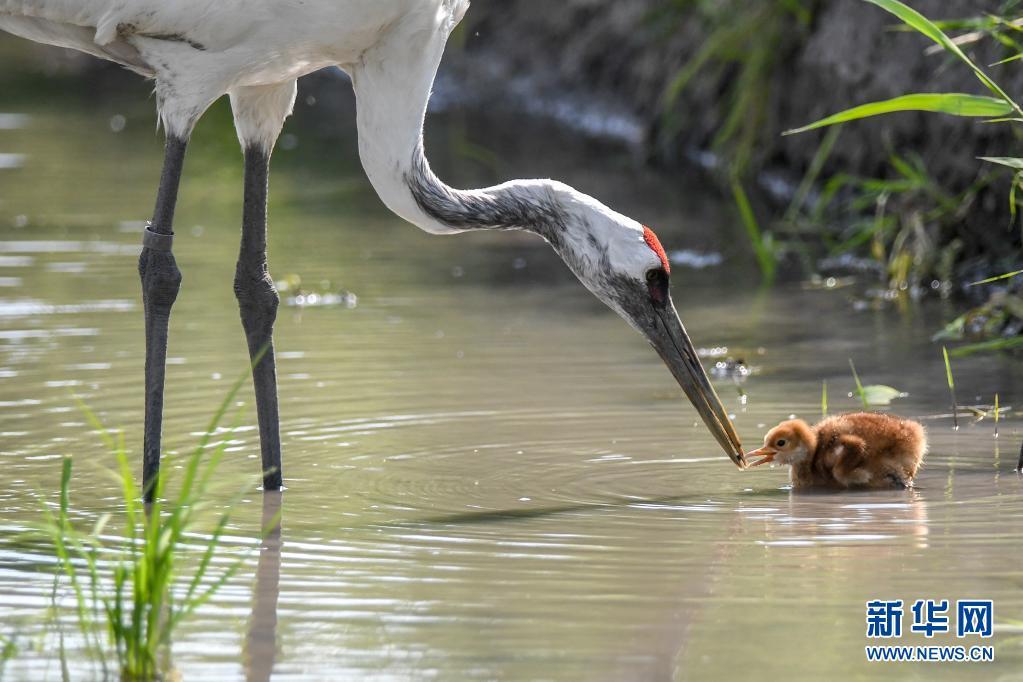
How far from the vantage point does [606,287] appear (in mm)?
6414

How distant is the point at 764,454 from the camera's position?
6.18 metres

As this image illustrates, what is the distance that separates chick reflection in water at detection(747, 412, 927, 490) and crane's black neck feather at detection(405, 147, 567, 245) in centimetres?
110

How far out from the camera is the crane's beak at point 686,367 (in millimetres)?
6410

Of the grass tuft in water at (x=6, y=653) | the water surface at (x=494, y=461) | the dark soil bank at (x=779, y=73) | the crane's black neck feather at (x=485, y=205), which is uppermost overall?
the dark soil bank at (x=779, y=73)

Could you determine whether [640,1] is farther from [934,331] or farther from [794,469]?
[794,469]

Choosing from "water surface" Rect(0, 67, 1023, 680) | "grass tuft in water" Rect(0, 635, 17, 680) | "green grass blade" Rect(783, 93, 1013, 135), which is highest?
"green grass blade" Rect(783, 93, 1013, 135)

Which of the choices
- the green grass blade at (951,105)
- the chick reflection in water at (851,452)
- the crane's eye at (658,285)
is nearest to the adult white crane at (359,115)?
the crane's eye at (658,285)

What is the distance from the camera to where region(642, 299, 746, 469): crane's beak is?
6.41 m

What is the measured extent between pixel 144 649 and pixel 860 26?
878cm

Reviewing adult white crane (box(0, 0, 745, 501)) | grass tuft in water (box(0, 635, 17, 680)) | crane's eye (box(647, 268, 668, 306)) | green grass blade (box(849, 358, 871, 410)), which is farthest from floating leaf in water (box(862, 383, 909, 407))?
grass tuft in water (box(0, 635, 17, 680))

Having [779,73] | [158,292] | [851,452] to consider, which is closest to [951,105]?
[851,452]

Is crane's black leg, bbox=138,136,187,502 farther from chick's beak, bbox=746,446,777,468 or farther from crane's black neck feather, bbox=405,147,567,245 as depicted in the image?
chick's beak, bbox=746,446,777,468

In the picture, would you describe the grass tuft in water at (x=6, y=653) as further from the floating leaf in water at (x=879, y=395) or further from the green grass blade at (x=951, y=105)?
the floating leaf in water at (x=879, y=395)

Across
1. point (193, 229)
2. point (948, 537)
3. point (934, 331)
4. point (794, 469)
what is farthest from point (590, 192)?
point (948, 537)
